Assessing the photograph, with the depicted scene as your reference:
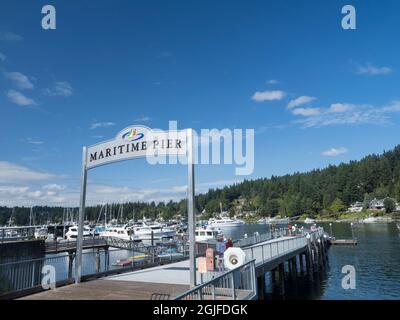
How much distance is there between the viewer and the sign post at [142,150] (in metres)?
11.6

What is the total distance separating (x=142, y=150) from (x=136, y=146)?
33cm

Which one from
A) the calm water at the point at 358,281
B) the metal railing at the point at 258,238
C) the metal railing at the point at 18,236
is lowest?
the calm water at the point at 358,281

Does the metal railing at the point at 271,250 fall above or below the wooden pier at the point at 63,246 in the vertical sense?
above

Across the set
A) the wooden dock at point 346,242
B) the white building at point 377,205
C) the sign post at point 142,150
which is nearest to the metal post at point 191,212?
the sign post at point 142,150

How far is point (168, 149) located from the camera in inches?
475

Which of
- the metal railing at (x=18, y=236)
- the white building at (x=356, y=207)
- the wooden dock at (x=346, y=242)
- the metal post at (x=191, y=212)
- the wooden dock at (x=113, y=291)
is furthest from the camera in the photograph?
the white building at (x=356, y=207)

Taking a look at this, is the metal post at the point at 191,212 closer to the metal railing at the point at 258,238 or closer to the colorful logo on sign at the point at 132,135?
the colorful logo on sign at the point at 132,135

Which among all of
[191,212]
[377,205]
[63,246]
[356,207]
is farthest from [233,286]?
[356,207]

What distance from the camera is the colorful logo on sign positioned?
12738 millimetres

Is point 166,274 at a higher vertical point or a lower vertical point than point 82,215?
lower

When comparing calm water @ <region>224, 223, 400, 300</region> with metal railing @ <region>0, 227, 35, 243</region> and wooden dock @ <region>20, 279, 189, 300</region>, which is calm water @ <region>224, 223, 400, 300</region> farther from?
metal railing @ <region>0, 227, 35, 243</region>

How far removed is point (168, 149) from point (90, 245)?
3198 centimetres

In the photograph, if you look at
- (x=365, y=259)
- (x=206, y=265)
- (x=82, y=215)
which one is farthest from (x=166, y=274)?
(x=365, y=259)
